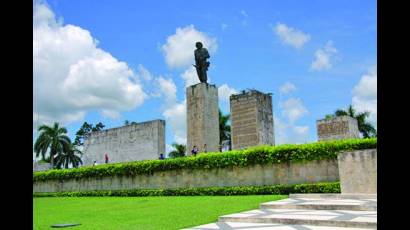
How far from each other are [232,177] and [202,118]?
3.49 metres

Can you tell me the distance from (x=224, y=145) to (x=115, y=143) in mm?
6943

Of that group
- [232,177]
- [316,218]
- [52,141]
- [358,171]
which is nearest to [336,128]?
[232,177]

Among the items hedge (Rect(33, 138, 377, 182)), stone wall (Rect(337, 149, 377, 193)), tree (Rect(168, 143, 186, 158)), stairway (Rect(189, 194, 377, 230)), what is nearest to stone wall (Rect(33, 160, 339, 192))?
hedge (Rect(33, 138, 377, 182))

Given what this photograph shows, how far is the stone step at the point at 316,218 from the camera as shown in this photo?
6.34 meters

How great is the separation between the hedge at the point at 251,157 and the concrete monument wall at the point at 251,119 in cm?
312

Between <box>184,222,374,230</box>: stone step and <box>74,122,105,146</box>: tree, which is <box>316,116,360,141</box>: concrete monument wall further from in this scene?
<box>74,122,105,146</box>: tree

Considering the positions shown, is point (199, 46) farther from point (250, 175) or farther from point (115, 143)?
point (115, 143)

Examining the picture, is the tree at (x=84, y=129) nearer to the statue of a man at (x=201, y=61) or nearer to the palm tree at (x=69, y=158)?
the palm tree at (x=69, y=158)

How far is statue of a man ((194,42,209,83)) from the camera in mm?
18859

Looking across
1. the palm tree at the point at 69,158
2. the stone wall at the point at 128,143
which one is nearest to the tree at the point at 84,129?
the palm tree at the point at 69,158

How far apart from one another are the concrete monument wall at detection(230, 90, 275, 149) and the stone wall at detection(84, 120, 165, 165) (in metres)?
5.86

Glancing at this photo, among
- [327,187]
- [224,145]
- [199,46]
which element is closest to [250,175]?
[327,187]

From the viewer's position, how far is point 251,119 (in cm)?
1859

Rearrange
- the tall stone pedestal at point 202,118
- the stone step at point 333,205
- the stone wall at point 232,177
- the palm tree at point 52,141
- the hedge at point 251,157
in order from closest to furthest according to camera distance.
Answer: the stone step at point 333,205
the hedge at point 251,157
the stone wall at point 232,177
the tall stone pedestal at point 202,118
the palm tree at point 52,141
